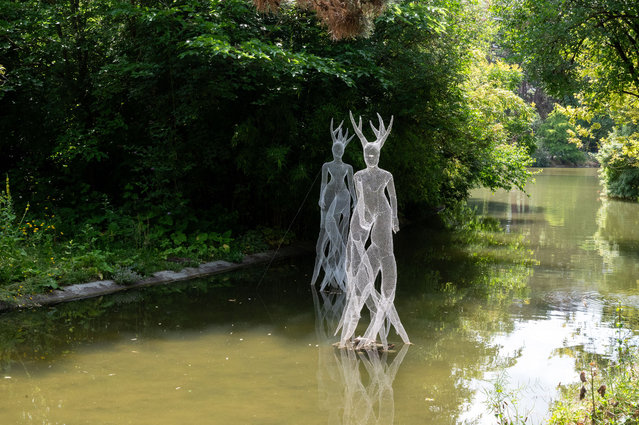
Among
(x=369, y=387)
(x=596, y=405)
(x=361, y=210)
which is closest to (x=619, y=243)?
(x=361, y=210)

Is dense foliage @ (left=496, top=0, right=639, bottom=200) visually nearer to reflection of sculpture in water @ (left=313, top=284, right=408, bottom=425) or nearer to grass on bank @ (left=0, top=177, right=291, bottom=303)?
grass on bank @ (left=0, top=177, right=291, bottom=303)

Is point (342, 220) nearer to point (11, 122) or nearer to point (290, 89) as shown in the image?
point (290, 89)

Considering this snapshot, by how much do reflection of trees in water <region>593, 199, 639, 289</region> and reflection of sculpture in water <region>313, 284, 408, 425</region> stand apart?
562 cm

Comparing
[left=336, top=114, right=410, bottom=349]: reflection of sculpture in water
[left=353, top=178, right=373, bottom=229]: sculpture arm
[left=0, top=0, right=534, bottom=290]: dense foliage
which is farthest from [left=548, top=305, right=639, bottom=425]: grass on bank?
[left=0, top=0, right=534, bottom=290]: dense foliage

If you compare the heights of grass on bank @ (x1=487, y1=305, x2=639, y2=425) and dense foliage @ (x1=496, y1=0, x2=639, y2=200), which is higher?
dense foliage @ (x1=496, y1=0, x2=639, y2=200)

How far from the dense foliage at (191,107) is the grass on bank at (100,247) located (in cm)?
10

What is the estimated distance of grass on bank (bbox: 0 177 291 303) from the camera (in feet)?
28.7

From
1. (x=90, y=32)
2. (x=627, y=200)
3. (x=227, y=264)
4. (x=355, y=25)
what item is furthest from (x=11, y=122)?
(x=627, y=200)

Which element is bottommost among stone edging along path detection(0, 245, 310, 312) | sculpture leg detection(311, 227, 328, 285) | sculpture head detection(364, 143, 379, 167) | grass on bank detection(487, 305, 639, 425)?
stone edging along path detection(0, 245, 310, 312)

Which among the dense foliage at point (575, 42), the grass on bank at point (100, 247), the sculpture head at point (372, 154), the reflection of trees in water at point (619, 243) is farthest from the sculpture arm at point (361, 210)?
the dense foliage at point (575, 42)

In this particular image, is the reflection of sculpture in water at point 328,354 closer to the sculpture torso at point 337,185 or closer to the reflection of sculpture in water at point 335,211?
the reflection of sculpture in water at point 335,211

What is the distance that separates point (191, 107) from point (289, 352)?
6440 mm

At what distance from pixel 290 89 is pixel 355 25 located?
423 cm

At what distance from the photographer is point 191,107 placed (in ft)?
39.1
